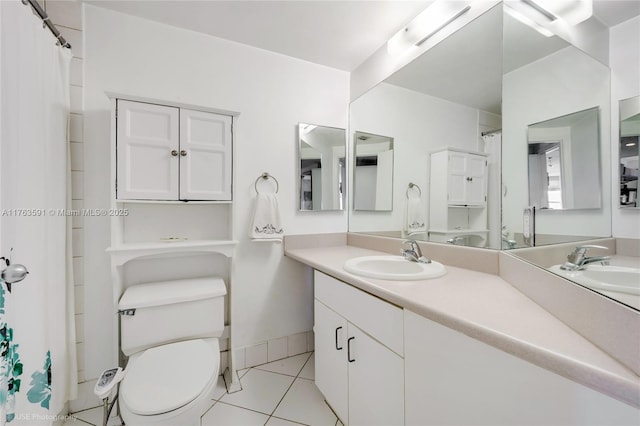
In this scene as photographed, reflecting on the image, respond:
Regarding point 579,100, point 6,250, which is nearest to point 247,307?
point 6,250

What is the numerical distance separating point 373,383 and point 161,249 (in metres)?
1.23

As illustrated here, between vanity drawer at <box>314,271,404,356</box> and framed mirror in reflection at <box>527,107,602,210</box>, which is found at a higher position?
framed mirror in reflection at <box>527,107,602,210</box>

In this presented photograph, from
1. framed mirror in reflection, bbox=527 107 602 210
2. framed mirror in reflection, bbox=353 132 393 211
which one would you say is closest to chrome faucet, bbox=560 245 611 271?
framed mirror in reflection, bbox=527 107 602 210

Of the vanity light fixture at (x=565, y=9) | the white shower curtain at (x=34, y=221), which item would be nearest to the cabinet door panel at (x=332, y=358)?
the white shower curtain at (x=34, y=221)

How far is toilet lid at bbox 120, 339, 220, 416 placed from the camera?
933 millimetres

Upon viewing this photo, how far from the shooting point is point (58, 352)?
1197 millimetres

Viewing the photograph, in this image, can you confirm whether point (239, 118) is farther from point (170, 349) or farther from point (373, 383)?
point (373, 383)

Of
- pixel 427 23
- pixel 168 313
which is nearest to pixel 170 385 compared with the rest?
pixel 168 313

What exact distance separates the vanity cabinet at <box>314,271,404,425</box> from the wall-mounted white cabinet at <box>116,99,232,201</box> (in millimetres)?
846

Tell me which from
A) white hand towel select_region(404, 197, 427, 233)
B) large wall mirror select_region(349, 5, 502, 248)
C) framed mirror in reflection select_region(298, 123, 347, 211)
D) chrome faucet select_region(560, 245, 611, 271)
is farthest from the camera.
Answer: framed mirror in reflection select_region(298, 123, 347, 211)

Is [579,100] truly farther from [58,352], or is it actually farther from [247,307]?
[58,352]

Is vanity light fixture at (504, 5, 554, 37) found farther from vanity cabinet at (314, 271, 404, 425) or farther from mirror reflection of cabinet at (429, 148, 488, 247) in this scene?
vanity cabinet at (314, 271, 404, 425)

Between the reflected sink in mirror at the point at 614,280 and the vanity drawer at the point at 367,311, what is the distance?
0.48 m

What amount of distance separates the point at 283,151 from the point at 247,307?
113 cm
